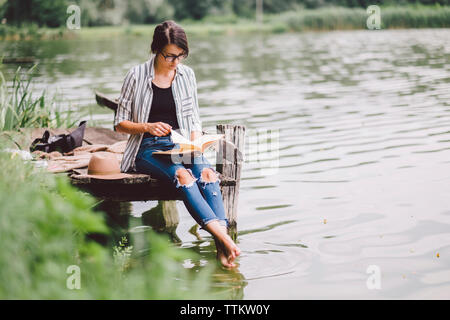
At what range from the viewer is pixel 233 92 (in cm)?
1447

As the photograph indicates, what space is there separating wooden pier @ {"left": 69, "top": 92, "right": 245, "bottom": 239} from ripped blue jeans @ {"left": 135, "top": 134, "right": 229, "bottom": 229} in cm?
10

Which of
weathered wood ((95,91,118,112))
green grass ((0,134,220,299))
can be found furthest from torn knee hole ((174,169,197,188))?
weathered wood ((95,91,118,112))

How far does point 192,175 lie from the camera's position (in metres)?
4.79

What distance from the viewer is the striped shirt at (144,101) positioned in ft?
16.4

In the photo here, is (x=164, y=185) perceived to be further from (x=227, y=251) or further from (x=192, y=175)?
(x=227, y=251)

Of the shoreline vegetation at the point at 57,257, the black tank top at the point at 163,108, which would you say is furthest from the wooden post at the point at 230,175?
the shoreline vegetation at the point at 57,257

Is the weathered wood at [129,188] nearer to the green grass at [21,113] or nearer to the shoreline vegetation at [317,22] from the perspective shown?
the green grass at [21,113]

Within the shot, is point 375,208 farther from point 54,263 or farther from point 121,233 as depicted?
point 54,263

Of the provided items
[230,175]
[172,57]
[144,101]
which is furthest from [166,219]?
[172,57]

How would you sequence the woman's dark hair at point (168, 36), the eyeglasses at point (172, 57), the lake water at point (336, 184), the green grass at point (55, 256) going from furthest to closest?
the eyeglasses at point (172, 57)
the woman's dark hair at point (168, 36)
the lake water at point (336, 184)
the green grass at point (55, 256)

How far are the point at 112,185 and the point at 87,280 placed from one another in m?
1.30

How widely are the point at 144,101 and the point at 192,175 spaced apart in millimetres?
680

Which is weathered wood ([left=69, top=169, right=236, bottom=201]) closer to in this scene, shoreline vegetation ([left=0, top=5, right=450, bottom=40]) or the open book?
the open book
